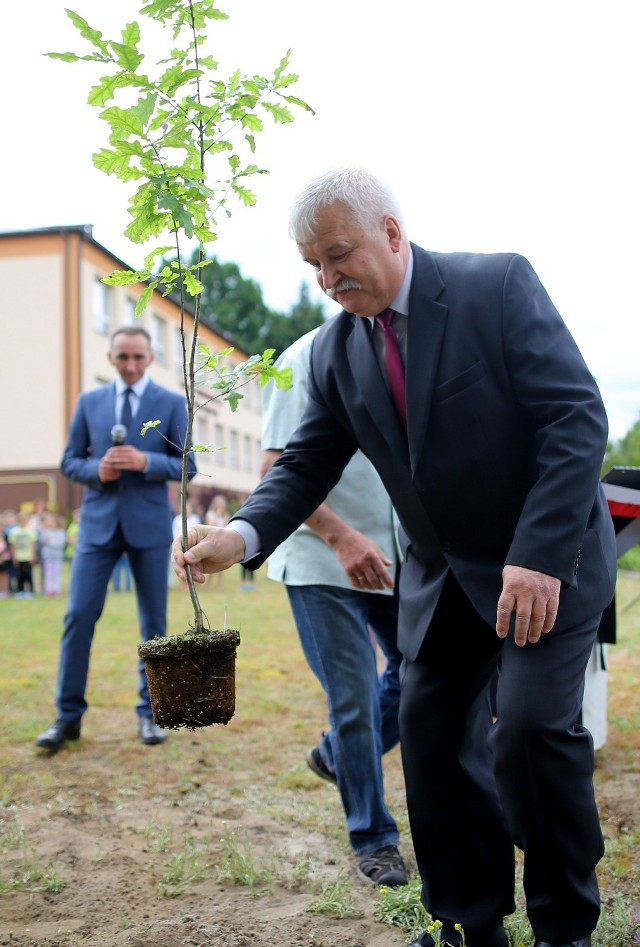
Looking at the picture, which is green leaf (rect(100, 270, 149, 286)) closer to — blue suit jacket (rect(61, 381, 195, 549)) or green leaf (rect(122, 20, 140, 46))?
green leaf (rect(122, 20, 140, 46))

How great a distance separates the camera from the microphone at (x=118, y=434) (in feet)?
18.8

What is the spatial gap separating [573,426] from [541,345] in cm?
24

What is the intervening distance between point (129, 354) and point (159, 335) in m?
31.9

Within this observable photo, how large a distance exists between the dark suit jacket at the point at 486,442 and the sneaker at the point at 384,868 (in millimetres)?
974

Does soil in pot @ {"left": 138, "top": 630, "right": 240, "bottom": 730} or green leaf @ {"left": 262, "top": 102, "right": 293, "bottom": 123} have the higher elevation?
green leaf @ {"left": 262, "top": 102, "right": 293, "bottom": 123}

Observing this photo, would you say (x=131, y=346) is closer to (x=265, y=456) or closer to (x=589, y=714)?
(x=265, y=456)

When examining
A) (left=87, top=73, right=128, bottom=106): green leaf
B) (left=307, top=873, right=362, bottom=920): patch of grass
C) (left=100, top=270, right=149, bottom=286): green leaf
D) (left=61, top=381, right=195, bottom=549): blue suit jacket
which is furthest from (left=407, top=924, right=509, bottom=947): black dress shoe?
(left=61, top=381, right=195, bottom=549): blue suit jacket

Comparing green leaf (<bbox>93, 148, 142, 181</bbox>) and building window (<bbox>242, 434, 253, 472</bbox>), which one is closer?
green leaf (<bbox>93, 148, 142, 181</bbox>)

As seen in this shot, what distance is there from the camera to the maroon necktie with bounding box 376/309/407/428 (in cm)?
280

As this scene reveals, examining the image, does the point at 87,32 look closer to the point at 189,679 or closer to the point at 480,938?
the point at 189,679

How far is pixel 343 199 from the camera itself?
103 inches

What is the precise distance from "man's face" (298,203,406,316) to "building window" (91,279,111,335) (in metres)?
27.4

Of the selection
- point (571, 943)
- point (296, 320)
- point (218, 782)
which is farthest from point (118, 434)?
point (296, 320)

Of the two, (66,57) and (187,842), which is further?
(187,842)
